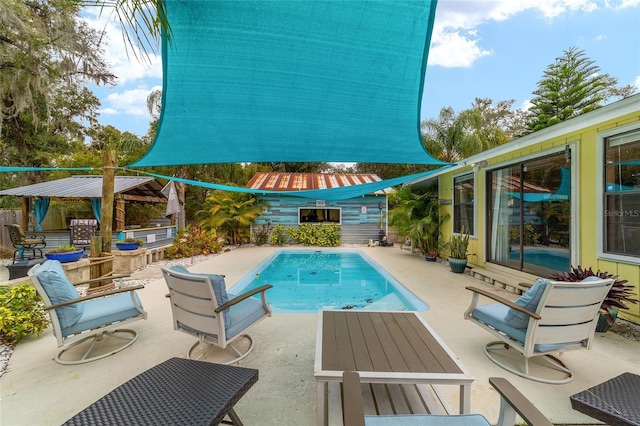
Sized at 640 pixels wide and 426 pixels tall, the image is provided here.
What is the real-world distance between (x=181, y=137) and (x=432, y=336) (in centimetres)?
334

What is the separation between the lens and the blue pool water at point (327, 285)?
492cm

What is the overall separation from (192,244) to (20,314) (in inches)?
240

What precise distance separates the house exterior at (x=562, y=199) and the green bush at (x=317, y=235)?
6.25 metres

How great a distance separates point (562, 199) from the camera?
4.52m

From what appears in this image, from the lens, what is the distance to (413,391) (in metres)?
2.18

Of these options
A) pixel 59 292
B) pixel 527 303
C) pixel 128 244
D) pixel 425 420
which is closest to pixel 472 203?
pixel 527 303

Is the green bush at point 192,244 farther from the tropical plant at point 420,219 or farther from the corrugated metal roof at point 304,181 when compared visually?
the tropical plant at point 420,219

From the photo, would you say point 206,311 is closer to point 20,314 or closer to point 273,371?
point 273,371

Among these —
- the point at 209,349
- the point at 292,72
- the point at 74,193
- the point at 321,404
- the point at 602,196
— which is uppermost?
the point at 292,72

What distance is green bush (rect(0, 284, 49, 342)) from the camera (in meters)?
2.92

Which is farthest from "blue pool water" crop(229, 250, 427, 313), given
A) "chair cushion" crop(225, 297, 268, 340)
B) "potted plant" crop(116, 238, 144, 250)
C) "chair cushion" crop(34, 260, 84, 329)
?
"potted plant" crop(116, 238, 144, 250)

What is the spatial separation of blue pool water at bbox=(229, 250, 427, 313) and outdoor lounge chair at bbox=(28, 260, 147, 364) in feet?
7.22

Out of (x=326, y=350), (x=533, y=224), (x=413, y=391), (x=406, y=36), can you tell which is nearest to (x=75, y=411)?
(x=326, y=350)

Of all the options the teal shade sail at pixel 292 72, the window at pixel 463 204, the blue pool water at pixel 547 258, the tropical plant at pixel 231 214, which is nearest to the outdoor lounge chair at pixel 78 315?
the teal shade sail at pixel 292 72
